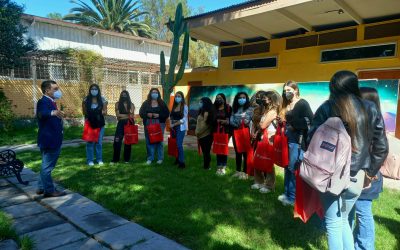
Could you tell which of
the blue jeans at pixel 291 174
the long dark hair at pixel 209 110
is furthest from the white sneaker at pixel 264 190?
the long dark hair at pixel 209 110

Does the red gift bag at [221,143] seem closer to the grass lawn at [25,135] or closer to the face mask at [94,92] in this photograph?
the face mask at [94,92]

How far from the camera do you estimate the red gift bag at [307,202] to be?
8.74 ft

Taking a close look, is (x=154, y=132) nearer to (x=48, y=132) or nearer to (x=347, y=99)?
(x=48, y=132)

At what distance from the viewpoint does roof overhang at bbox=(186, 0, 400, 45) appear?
8188 mm

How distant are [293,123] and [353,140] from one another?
180 cm

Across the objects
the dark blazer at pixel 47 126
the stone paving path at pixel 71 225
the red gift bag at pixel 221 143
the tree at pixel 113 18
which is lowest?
the stone paving path at pixel 71 225

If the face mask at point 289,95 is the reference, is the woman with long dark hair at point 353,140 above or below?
below

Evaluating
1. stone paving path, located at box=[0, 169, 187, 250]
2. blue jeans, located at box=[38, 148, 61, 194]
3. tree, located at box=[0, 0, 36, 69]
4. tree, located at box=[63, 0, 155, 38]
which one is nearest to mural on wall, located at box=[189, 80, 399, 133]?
stone paving path, located at box=[0, 169, 187, 250]

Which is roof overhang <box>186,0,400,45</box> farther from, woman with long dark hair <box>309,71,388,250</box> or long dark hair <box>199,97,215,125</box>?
woman with long dark hair <box>309,71,388,250</box>

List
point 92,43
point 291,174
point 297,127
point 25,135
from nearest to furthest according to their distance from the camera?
point 297,127 → point 291,174 → point 25,135 → point 92,43

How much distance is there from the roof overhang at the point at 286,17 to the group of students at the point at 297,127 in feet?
13.7

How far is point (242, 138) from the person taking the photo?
5.61 m

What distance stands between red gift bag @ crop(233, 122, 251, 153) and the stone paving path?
8.51ft

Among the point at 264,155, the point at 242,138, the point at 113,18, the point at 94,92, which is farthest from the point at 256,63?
the point at 113,18
